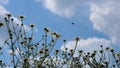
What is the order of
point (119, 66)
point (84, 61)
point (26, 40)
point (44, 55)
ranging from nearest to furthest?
1. point (44, 55)
2. point (26, 40)
3. point (119, 66)
4. point (84, 61)

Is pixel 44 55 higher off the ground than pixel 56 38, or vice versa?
pixel 56 38

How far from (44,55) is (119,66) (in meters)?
2.79

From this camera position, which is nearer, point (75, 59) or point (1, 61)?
point (1, 61)

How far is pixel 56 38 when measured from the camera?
38.1 feet

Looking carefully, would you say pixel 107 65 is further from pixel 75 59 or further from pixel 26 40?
pixel 26 40

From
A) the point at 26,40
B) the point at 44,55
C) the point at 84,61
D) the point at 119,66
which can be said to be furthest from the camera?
the point at 84,61

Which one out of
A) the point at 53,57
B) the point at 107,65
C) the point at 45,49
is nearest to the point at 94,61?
the point at 107,65

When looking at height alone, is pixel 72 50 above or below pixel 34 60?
above

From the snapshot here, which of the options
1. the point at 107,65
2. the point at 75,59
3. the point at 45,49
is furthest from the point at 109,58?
the point at 45,49

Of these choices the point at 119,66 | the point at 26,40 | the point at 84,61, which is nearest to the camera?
the point at 26,40

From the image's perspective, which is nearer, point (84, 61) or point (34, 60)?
point (34, 60)

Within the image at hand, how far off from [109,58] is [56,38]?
1.72 meters

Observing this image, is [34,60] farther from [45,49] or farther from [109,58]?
[109,58]

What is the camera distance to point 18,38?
10.6m
